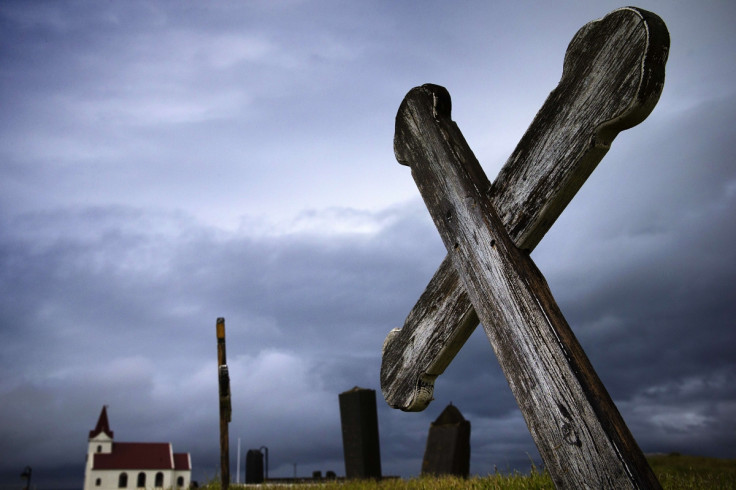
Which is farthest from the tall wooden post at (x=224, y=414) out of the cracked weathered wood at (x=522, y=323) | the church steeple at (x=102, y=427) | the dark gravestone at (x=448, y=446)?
the church steeple at (x=102, y=427)

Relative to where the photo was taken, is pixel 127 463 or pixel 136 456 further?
pixel 136 456

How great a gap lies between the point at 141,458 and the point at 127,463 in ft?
6.12

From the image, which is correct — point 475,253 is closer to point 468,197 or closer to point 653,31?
point 468,197

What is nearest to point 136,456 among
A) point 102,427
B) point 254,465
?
point 102,427

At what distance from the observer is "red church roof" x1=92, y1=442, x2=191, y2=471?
214 ft

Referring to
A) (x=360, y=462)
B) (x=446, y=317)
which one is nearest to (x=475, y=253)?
(x=446, y=317)

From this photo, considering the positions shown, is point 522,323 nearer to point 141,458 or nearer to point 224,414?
point 224,414

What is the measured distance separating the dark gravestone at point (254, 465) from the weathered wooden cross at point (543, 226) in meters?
13.2

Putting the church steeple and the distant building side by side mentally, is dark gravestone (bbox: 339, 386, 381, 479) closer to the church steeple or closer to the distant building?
the distant building

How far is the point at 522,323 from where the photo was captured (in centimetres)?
198

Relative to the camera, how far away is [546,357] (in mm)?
1899

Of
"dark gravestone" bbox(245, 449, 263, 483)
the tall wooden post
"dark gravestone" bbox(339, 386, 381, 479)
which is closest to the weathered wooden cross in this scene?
the tall wooden post

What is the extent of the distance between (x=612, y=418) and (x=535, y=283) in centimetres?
51

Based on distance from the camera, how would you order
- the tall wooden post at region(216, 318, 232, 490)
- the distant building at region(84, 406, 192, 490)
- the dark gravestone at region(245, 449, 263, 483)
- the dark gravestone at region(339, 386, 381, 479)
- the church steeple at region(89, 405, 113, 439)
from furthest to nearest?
the church steeple at region(89, 405, 113, 439) → the distant building at region(84, 406, 192, 490) → the dark gravestone at region(245, 449, 263, 483) → the dark gravestone at region(339, 386, 381, 479) → the tall wooden post at region(216, 318, 232, 490)
